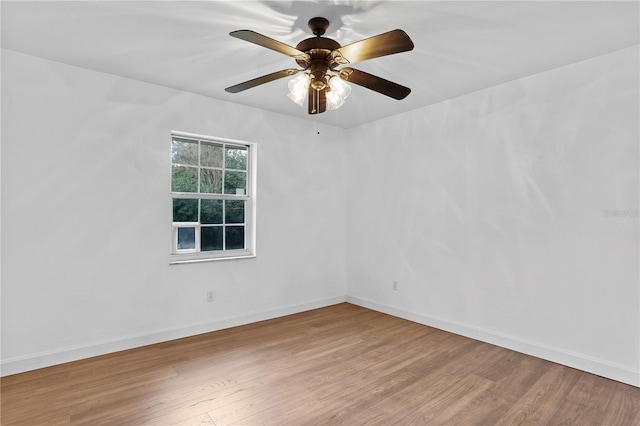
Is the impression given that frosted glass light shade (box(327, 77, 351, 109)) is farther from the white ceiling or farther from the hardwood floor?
the hardwood floor

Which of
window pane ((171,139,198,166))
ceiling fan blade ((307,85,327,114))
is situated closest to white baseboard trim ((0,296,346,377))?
window pane ((171,139,198,166))

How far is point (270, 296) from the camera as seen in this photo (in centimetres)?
410

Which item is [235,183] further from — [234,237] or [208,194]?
[234,237]

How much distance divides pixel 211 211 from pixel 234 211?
0.28 metres

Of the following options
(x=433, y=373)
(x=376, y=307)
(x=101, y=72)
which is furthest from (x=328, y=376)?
(x=101, y=72)

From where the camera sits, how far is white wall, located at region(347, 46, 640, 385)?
8.63 feet

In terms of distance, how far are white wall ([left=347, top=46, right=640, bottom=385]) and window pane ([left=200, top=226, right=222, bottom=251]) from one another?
6.69 feet

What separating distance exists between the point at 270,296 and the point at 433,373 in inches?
81.2

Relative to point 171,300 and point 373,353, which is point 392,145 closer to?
point 373,353

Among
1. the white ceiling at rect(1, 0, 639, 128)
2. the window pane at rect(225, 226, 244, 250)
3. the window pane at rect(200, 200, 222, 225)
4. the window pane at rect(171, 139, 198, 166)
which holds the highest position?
the white ceiling at rect(1, 0, 639, 128)

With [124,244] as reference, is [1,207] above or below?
above

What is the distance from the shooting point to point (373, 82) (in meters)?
2.14

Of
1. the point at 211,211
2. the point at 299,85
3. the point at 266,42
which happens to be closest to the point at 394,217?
the point at 211,211

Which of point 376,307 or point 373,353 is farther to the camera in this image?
point 376,307
